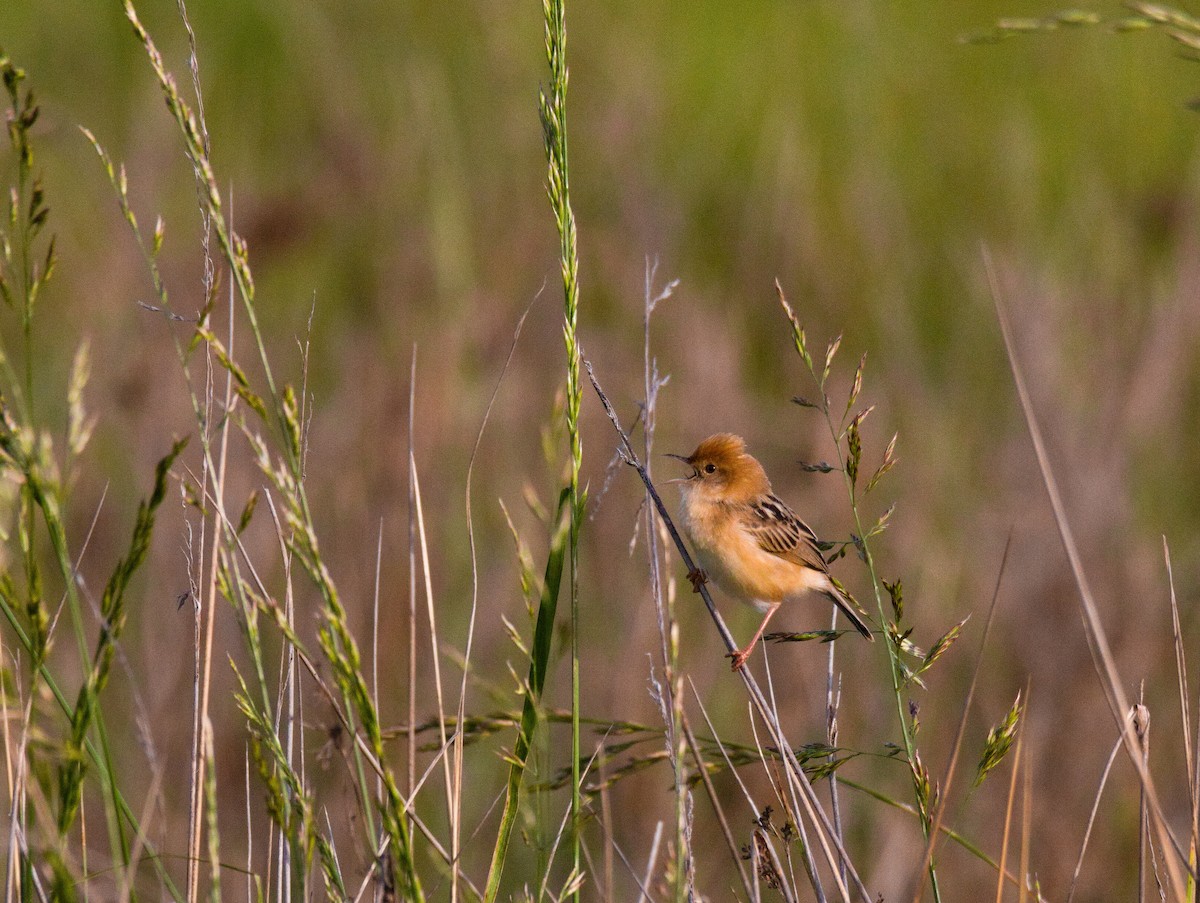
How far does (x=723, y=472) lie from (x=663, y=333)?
3414 mm

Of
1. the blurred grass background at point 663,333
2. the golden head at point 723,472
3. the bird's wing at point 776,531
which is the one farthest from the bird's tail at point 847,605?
the blurred grass background at point 663,333

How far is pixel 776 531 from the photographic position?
15.0 feet

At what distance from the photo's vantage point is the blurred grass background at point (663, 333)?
616cm

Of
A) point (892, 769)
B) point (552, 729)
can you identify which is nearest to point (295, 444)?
point (552, 729)

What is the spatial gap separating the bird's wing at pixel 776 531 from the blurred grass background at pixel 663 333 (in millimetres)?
1509

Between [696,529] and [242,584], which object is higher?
[242,584]

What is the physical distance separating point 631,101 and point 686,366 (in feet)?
4.88

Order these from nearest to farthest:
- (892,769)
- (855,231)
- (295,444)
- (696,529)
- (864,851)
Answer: (295,444) < (696,529) < (864,851) < (892,769) < (855,231)

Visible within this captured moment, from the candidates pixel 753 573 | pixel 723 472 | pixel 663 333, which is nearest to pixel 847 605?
pixel 753 573

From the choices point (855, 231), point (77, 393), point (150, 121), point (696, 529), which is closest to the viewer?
point (77, 393)

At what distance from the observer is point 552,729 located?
19.4 feet

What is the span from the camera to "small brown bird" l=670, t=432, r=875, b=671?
4469mm

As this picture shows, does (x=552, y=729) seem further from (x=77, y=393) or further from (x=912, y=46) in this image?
(x=912, y=46)

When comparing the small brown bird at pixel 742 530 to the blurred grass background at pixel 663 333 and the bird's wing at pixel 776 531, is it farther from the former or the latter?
the blurred grass background at pixel 663 333
